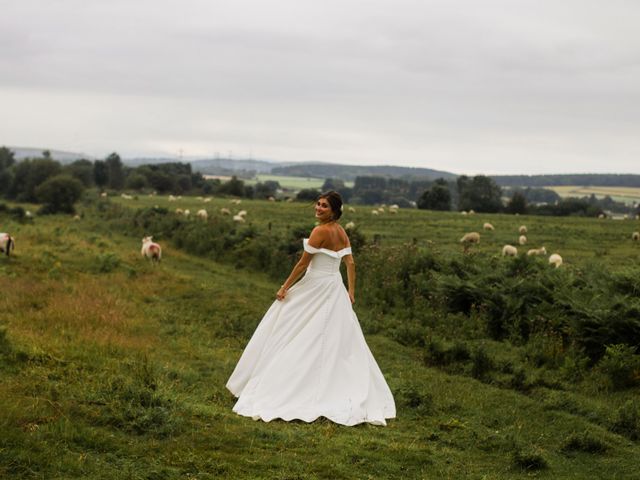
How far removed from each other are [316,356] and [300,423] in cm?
96

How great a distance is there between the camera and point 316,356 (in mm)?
8930

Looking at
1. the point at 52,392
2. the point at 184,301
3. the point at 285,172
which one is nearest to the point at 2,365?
the point at 52,392

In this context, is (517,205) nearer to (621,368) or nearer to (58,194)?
(58,194)

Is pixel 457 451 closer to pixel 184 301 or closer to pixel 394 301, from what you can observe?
pixel 394 301

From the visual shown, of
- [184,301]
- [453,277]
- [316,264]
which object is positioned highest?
[316,264]

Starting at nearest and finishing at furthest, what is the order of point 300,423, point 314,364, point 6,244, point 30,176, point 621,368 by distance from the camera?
1. point 300,423
2. point 314,364
3. point 621,368
4. point 6,244
5. point 30,176

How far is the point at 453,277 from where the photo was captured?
17234 millimetres

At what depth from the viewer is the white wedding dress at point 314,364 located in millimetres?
8669

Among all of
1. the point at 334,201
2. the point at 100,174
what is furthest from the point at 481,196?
the point at 334,201

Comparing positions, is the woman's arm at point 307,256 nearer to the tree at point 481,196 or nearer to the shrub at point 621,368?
the shrub at point 621,368

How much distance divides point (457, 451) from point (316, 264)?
122 inches

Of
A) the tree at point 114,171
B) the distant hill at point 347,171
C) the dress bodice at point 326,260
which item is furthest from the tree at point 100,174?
the dress bodice at point 326,260

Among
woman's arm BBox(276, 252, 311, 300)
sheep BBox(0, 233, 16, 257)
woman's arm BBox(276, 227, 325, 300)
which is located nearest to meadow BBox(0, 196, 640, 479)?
sheep BBox(0, 233, 16, 257)

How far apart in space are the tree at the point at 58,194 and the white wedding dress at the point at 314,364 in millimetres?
54453
